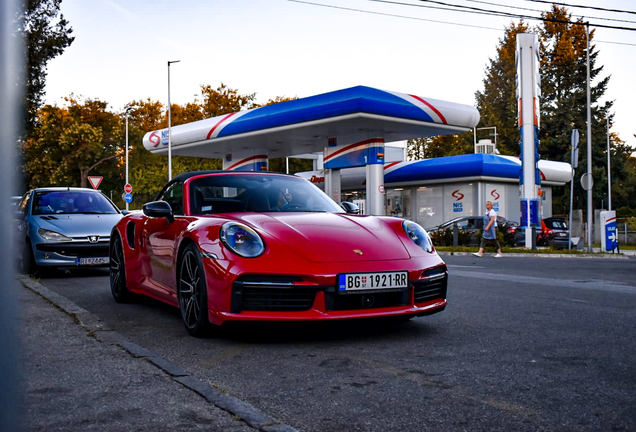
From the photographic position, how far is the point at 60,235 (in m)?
10.8

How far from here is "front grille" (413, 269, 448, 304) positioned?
17.2ft

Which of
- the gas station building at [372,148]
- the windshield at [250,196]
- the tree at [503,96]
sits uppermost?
the tree at [503,96]

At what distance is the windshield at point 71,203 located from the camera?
11648mm

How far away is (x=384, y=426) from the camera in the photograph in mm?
3041

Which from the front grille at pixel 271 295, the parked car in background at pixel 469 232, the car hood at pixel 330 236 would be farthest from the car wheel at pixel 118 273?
the parked car in background at pixel 469 232

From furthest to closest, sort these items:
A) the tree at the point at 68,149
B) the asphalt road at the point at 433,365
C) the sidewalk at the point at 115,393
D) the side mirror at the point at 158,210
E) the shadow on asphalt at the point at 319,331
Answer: the tree at the point at 68,149 < the side mirror at the point at 158,210 < the shadow on asphalt at the point at 319,331 < the asphalt road at the point at 433,365 < the sidewalk at the point at 115,393

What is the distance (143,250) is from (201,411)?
3.86 metres

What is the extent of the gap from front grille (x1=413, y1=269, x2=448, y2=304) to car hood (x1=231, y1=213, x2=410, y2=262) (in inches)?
9.5

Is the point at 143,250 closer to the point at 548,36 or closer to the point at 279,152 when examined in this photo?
the point at 279,152

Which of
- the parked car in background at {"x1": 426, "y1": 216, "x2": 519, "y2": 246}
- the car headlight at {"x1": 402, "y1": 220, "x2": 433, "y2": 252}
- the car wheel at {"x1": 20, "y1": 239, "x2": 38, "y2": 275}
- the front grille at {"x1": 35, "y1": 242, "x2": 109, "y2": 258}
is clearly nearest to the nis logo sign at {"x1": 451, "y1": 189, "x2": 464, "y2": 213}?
the parked car in background at {"x1": 426, "y1": 216, "x2": 519, "y2": 246}

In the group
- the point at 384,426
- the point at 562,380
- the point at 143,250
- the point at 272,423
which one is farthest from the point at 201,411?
the point at 143,250

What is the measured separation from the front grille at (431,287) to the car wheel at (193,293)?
159cm

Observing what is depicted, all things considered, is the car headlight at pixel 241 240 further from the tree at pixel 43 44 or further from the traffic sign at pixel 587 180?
the tree at pixel 43 44

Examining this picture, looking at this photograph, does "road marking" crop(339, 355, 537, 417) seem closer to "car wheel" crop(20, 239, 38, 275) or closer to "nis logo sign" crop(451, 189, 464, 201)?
"car wheel" crop(20, 239, 38, 275)
